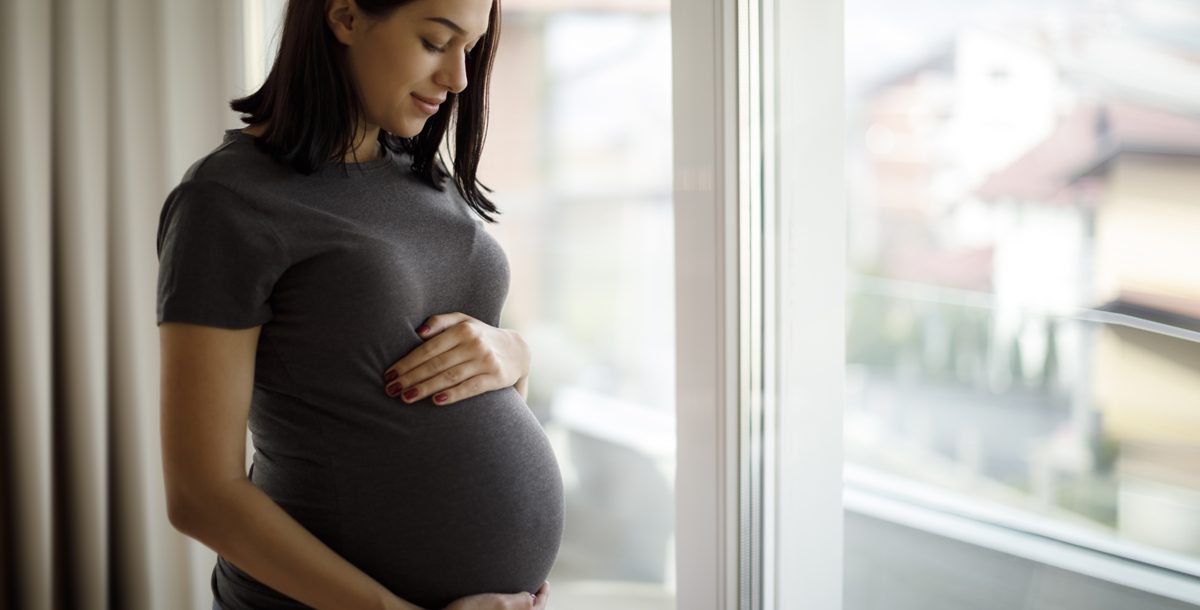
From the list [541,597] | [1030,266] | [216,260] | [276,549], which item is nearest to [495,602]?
[541,597]

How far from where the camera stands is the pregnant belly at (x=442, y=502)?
0.92m

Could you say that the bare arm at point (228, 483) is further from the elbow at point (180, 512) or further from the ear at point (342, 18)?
the ear at point (342, 18)

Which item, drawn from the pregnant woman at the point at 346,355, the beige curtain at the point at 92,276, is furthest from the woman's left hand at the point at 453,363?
the beige curtain at the point at 92,276

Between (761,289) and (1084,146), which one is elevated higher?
(1084,146)

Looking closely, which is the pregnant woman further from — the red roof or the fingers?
the red roof

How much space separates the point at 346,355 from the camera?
0.89 meters

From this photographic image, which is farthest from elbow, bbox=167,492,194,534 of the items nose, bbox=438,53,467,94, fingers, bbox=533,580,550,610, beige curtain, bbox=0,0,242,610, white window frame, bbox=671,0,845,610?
beige curtain, bbox=0,0,242,610

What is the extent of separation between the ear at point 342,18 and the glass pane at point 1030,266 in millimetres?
584

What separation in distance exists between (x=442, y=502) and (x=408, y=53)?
44cm

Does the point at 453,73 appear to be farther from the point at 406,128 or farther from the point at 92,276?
the point at 92,276

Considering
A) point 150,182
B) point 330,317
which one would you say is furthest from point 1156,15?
point 150,182

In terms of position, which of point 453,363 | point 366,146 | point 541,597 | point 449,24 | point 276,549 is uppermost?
point 449,24

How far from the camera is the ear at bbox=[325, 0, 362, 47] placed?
0.92 metres

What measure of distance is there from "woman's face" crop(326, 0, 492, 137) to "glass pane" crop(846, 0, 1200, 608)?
486 millimetres
